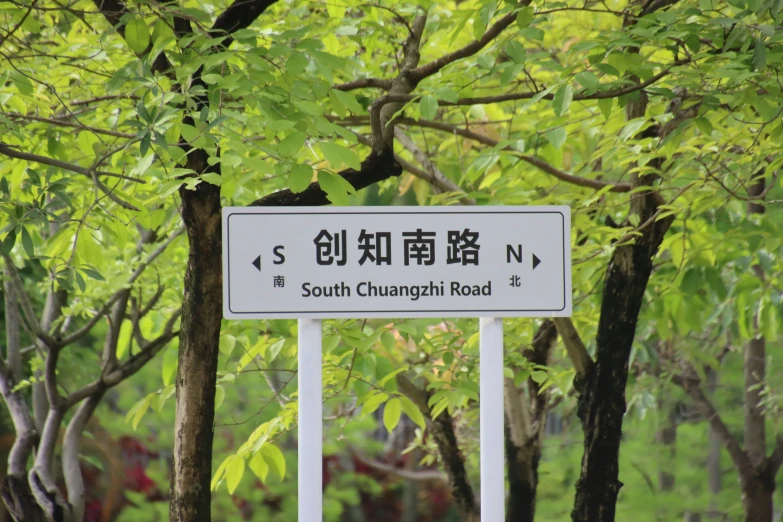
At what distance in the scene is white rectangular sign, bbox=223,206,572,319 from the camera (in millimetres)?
1833

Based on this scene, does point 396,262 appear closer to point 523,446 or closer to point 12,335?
point 523,446

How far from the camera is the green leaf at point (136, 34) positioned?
8.38 feet

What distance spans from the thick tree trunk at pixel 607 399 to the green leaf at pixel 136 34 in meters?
2.11

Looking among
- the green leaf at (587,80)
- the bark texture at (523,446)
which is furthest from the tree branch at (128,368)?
the green leaf at (587,80)

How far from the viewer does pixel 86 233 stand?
308 centimetres

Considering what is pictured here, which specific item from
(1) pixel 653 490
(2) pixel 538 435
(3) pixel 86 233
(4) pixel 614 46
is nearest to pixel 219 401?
(3) pixel 86 233

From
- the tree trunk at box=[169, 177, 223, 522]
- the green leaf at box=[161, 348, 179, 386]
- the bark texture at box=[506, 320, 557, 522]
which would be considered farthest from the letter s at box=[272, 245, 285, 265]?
the bark texture at box=[506, 320, 557, 522]

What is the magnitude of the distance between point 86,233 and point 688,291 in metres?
2.49

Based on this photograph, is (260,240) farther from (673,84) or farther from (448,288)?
(673,84)

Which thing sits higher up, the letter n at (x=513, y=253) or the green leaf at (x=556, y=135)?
the green leaf at (x=556, y=135)

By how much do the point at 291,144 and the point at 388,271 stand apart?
63 cm

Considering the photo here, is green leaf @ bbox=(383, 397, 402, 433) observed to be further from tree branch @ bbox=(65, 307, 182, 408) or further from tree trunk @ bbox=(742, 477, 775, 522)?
tree trunk @ bbox=(742, 477, 775, 522)

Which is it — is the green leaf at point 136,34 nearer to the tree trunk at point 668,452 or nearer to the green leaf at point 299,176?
the green leaf at point 299,176

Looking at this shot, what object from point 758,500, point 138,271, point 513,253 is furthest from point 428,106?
point 758,500
